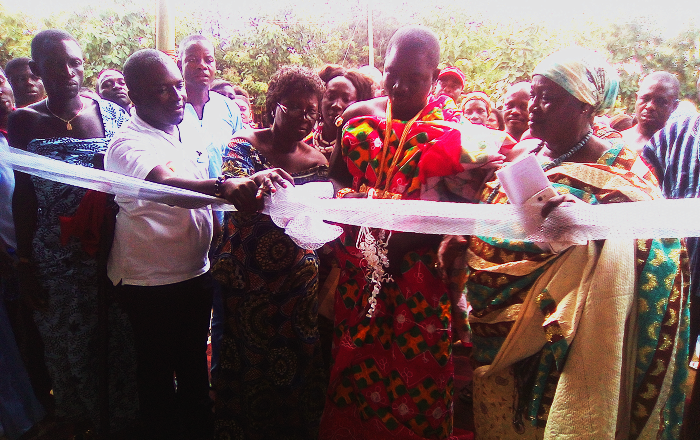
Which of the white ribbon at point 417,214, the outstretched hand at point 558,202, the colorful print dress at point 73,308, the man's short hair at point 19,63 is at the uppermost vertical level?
the man's short hair at point 19,63

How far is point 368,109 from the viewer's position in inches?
92.0

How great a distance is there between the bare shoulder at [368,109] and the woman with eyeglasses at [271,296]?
0.16m

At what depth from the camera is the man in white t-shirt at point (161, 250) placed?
228cm

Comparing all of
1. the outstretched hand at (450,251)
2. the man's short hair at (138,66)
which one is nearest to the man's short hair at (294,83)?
the man's short hair at (138,66)

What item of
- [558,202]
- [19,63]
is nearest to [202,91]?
[19,63]

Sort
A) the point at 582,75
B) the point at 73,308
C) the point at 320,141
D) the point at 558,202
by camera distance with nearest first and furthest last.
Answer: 1. the point at 558,202
2. the point at 582,75
3. the point at 73,308
4. the point at 320,141

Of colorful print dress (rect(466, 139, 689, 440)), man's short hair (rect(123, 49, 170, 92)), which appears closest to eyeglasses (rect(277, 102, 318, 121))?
man's short hair (rect(123, 49, 170, 92))

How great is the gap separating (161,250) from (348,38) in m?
10.1

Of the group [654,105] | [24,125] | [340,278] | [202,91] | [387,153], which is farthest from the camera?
[202,91]

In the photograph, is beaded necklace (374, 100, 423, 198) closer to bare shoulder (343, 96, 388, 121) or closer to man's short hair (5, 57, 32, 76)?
bare shoulder (343, 96, 388, 121)

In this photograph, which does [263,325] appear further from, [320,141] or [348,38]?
[348,38]

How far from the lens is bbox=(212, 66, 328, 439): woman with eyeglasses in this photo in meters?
2.37

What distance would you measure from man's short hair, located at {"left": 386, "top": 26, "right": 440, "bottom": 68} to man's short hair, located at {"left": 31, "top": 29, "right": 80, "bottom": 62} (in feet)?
5.76

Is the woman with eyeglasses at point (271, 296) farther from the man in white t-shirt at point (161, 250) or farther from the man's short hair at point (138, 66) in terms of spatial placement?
the man's short hair at point (138, 66)
